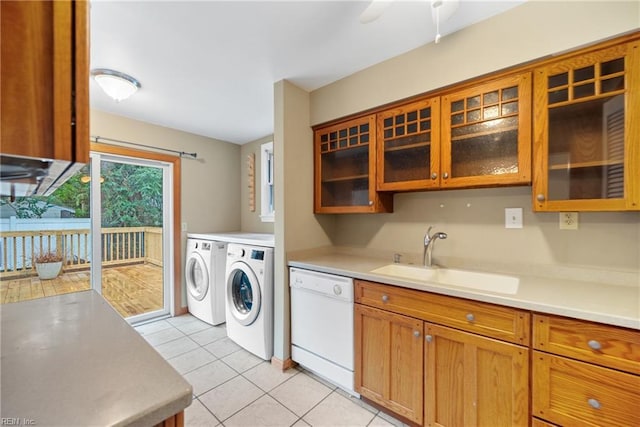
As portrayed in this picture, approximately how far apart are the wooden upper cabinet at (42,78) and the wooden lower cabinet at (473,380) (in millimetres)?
1627

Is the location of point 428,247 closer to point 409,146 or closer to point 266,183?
point 409,146

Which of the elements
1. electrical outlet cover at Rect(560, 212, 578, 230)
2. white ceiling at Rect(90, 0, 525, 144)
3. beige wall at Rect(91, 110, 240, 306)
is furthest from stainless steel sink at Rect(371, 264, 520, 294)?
beige wall at Rect(91, 110, 240, 306)

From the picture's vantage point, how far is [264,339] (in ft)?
7.38

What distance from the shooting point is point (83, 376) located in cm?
60

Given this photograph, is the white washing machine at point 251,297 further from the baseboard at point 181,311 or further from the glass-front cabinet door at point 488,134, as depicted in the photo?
the glass-front cabinet door at point 488,134

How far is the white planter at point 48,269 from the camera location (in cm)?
252

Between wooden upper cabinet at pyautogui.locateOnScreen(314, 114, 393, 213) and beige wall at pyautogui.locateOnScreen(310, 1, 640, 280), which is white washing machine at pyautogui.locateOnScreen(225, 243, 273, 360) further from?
beige wall at pyautogui.locateOnScreen(310, 1, 640, 280)

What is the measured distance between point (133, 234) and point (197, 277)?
87 cm

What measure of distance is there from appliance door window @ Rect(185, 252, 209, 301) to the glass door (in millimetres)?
261

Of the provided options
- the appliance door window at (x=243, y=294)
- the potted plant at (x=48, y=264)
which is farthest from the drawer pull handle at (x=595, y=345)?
the potted plant at (x=48, y=264)

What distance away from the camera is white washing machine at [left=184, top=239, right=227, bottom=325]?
9.66ft

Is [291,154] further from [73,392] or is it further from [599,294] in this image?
[599,294]

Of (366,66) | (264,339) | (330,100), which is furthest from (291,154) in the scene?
(264,339)

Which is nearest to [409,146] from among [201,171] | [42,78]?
[42,78]
